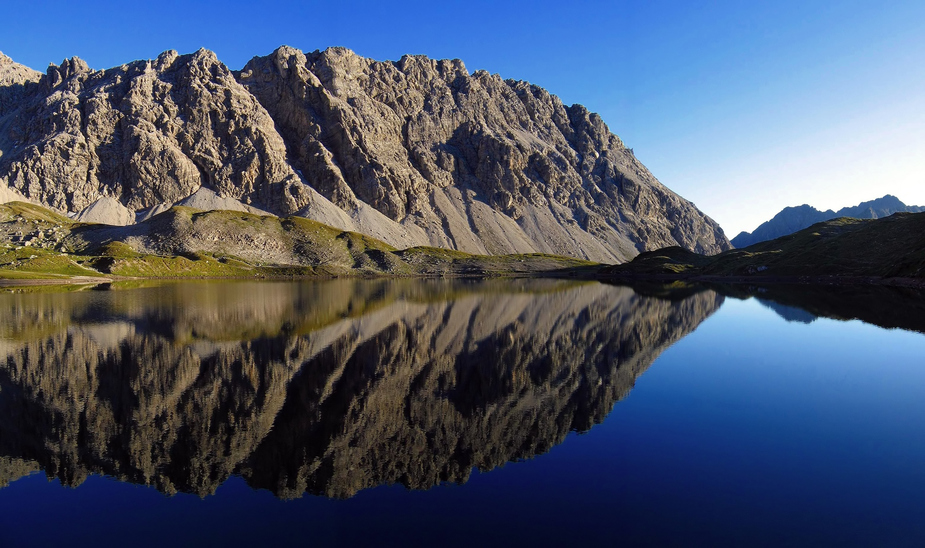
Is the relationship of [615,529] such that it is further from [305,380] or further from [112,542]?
[305,380]

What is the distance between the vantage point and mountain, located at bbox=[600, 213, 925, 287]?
113131 mm

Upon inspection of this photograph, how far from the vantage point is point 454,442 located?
1878 cm

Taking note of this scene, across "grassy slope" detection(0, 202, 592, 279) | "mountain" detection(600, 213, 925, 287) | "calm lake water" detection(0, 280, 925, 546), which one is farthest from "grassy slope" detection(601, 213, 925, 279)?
"grassy slope" detection(0, 202, 592, 279)

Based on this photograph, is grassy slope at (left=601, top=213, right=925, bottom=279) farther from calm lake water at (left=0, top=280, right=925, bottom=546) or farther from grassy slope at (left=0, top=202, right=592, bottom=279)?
grassy slope at (left=0, top=202, right=592, bottom=279)

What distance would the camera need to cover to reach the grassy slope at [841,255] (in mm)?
115750

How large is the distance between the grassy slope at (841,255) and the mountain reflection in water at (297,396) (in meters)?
107

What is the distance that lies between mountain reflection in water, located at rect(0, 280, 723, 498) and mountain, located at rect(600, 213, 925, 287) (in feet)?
332

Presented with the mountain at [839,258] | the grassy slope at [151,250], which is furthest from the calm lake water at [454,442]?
the grassy slope at [151,250]

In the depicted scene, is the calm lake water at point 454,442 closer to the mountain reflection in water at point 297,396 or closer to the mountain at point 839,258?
the mountain reflection in water at point 297,396

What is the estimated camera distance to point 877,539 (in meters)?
12.1

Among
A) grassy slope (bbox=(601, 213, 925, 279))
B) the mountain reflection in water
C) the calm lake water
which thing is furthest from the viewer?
grassy slope (bbox=(601, 213, 925, 279))

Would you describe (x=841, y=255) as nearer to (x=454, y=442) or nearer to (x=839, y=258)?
(x=839, y=258)

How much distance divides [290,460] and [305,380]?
33.8ft

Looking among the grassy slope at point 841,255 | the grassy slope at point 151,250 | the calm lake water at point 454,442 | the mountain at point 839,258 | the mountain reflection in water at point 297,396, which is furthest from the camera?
the grassy slope at point 151,250
